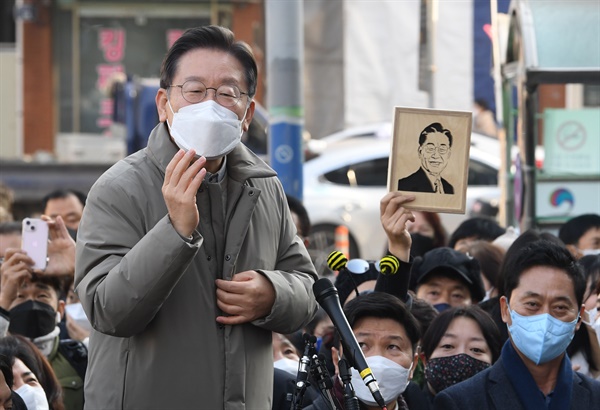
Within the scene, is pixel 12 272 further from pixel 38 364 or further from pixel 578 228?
pixel 578 228

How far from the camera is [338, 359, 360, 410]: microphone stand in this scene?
13.1 feet

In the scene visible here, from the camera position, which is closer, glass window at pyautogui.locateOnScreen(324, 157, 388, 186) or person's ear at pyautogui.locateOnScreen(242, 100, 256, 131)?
person's ear at pyautogui.locateOnScreen(242, 100, 256, 131)

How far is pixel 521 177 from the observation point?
35.4 feet

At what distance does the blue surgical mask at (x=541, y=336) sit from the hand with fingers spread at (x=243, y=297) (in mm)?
1446

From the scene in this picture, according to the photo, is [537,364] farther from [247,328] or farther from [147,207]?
[147,207]

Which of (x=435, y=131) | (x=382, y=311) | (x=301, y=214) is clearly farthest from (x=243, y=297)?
(x=301, y=214)

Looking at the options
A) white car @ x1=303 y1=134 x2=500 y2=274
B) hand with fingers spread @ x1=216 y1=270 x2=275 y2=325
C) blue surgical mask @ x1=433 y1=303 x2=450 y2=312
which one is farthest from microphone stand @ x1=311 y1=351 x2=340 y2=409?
white car @ x1=303 y1=134 x2=500 y2=274

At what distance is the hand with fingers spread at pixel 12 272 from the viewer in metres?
6.39

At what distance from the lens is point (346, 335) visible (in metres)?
4.07

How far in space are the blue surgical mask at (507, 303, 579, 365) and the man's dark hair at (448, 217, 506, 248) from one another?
3.71 m

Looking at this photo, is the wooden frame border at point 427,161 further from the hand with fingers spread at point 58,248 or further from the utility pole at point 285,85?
the utility pole at point 285,85

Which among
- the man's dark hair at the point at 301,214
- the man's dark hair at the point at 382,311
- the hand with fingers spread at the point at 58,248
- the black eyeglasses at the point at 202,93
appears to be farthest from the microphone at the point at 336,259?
the man's dark hair at the point at 301,214

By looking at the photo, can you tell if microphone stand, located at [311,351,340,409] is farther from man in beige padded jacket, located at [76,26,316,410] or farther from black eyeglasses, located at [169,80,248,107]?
black eyeglasses, located at [169,80,248,107]

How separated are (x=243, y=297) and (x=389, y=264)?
1.37 metres
